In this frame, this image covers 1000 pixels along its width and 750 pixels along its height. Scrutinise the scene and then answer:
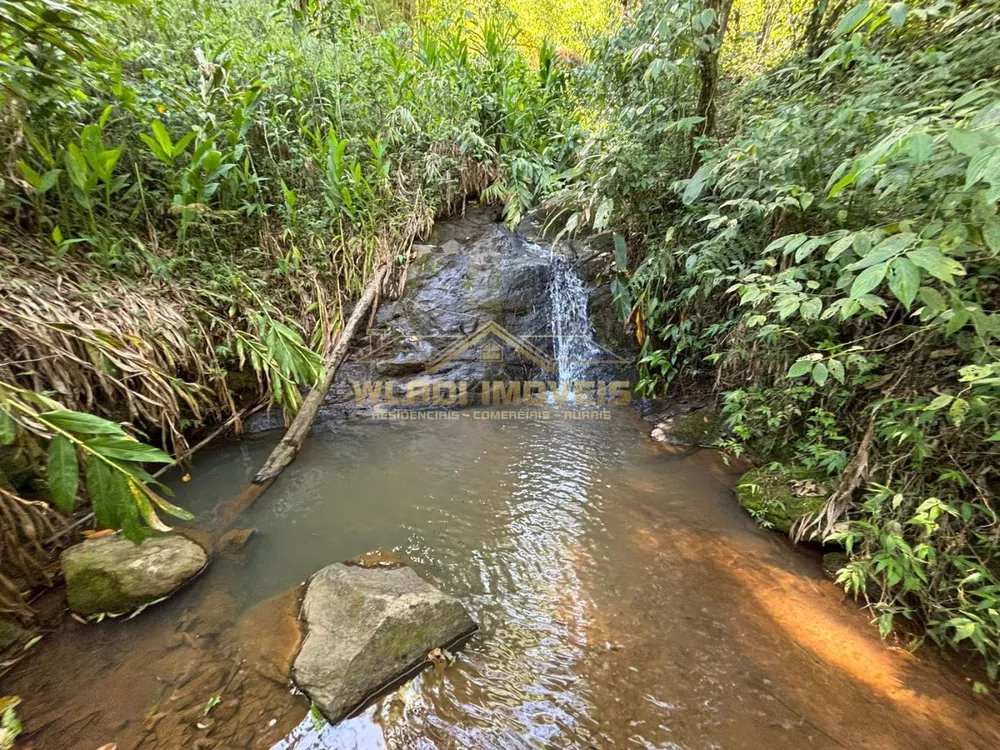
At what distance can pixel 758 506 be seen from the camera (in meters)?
2.67

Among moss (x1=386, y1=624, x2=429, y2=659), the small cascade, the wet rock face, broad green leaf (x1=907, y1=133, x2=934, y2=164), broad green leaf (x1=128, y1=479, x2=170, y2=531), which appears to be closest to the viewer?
broad green leaf (x1=907, y1=133, x2=934, y2=164)

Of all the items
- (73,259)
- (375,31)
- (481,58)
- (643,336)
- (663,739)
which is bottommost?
(663,739)

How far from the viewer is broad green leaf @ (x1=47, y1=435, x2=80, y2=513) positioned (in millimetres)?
1442

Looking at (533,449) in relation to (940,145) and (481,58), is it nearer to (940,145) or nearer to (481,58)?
(940,145)

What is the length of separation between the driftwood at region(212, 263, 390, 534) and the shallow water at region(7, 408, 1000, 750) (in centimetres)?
9

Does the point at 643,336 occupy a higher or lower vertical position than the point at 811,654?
higher

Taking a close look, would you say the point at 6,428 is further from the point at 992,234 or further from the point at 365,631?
the point at 992,234

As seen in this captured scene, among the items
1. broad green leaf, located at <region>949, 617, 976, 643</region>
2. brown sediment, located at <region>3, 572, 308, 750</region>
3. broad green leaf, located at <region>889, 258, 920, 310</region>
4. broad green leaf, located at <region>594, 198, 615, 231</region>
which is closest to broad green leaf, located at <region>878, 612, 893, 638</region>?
broad green leaf, located at <region>949, 617, 976, 643</region>

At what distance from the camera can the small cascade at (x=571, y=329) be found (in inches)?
187

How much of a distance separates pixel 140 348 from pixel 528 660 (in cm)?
297

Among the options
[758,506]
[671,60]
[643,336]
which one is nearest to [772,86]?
[671,60]

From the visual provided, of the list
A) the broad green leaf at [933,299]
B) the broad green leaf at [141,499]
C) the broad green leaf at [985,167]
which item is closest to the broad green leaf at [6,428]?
the broad green leaf at [141,499]

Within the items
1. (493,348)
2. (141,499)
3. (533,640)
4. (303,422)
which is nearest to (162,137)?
(303,422)

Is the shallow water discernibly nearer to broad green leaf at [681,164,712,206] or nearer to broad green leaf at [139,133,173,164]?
broad green leaf at [681,164,712,206]
